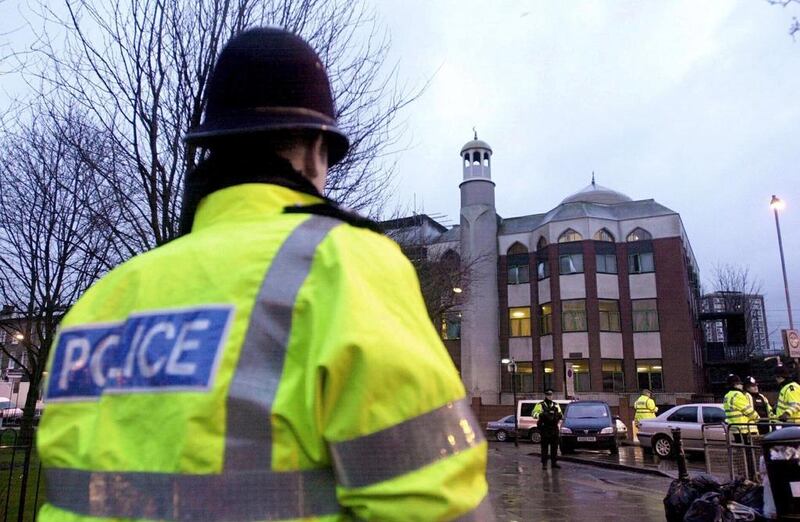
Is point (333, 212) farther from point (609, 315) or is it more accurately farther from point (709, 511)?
point (609, 315)

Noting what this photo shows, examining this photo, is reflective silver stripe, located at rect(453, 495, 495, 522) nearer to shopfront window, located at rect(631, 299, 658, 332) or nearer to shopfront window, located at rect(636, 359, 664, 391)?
shopfront window, located at rect(636, 359, 664, 391)

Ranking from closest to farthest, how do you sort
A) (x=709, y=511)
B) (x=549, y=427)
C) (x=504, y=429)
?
1. (x=709, y=511)
2. (x=549, y=427)
3. (x=504, y=429)

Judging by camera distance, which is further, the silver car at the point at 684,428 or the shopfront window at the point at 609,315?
the shopfront window at the point at 609,315

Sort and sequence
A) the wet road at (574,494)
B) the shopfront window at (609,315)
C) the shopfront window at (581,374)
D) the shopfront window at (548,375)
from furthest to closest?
the shopfront window at (609,315), the shopfront window at (548,375), the shopfront window at (581,374), the wet road at (574,494)

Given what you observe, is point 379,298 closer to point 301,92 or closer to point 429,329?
point 429,329

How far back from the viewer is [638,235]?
39.9 meters

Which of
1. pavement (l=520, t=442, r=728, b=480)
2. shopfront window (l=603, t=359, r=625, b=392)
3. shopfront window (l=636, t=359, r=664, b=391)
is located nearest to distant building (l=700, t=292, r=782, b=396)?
shopfront window (l=636, t=359, r=664, b=391)

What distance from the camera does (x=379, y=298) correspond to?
3.78ft

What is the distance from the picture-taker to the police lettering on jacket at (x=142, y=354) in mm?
1202

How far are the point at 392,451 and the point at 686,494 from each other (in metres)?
6.83

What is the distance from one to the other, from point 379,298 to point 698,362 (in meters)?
45.3

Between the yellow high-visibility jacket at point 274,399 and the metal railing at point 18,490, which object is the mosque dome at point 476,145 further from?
the yellow high-visibility jacket at point 274,399

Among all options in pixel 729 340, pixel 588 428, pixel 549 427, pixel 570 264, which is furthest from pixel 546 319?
pixel 549 427

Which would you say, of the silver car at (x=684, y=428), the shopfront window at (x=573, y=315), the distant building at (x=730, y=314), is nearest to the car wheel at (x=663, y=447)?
the silver car at (x=684, y=428)
